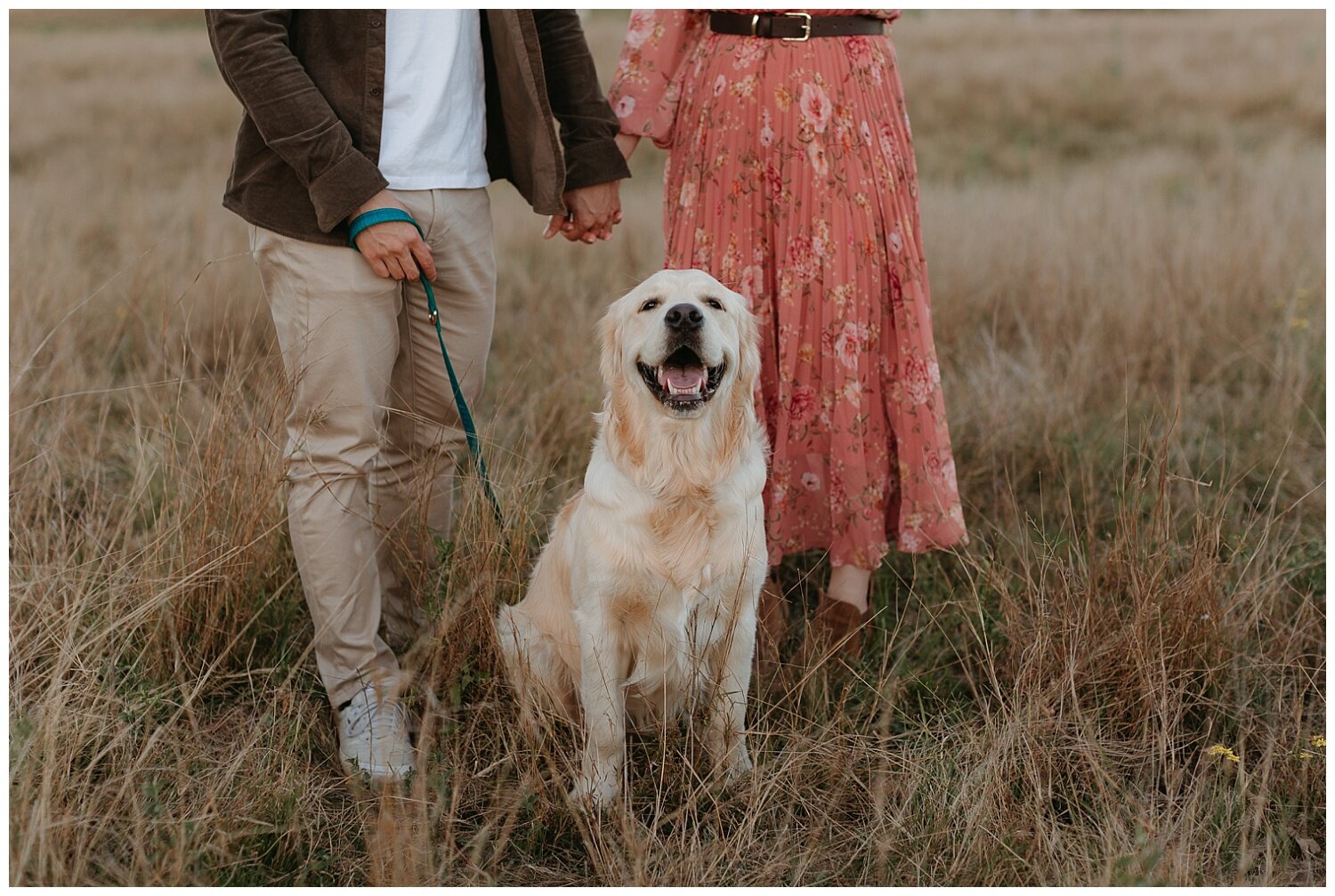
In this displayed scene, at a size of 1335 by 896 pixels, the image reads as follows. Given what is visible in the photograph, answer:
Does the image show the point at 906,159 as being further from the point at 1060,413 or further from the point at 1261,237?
the point at 1261,237

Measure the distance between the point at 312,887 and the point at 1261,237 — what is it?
505 cm

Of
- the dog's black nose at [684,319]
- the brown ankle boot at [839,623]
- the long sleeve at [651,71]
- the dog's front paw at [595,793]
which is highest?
the long sleeve at [651,71]

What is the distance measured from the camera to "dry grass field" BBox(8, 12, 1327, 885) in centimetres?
201

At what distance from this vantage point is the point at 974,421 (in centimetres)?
379

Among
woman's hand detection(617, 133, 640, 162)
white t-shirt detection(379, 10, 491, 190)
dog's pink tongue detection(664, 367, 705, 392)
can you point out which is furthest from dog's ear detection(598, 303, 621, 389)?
woman's hand detection(617, 133, 640, 162)

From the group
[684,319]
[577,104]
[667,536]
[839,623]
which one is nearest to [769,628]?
[839,623]

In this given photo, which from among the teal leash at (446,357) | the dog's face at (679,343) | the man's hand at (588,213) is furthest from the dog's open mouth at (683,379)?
the man's hand at (588,213)

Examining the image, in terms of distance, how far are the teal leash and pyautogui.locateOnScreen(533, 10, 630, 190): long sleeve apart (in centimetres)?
51

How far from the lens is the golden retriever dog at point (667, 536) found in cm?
223

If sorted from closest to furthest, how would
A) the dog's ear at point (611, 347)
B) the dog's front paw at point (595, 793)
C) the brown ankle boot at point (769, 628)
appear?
the dog's front paw at point (595, 793) → the dog's ear at point (611, 347) → the brown ankle boot at point (769, 628)

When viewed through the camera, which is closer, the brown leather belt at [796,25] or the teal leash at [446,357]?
the teal leash at [446,357]

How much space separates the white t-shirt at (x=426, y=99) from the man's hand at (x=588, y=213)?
1.11 feet

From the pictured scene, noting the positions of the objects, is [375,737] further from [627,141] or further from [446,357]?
[627,141]

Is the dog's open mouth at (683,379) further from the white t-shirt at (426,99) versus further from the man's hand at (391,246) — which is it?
the white t-shirt at (426,99)
